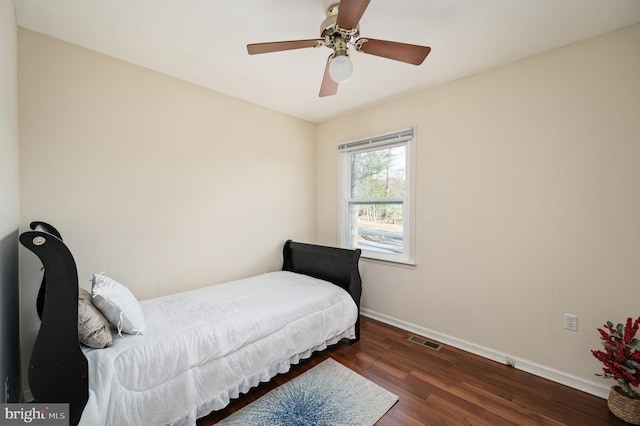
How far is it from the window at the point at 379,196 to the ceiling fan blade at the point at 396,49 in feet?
4.05

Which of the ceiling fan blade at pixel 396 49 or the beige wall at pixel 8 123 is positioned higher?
the ceiling fan blade at pixel 396 49

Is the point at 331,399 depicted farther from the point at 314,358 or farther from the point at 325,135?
the point at 325,135

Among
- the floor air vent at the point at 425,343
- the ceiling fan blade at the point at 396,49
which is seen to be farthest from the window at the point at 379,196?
the ceiling fan blade at the point at 396,49

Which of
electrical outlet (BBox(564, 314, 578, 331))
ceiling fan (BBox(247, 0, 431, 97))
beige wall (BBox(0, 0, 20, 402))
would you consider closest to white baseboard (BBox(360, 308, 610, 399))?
electrical outlet (BBox(564, 314, 578, 331))

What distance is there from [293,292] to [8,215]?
186 centimetres

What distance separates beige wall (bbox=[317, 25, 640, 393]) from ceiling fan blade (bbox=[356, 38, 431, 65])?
114 cm

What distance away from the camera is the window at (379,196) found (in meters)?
2.95

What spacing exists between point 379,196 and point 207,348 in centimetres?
234

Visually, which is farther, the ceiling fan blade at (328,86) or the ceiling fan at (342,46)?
the ceiling fan blade at (328,86)

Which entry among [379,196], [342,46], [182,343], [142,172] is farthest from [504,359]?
[142,172]

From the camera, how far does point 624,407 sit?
65.1 inches

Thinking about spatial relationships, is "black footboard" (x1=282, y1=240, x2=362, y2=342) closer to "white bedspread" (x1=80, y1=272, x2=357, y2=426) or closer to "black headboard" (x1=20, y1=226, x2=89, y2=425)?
"white bedspread" (x1=80, y1=272, x2=357, y2=426)

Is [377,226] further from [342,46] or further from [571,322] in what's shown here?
[342,46]

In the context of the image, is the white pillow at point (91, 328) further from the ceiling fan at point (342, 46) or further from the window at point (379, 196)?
the window at point (379, 196)
